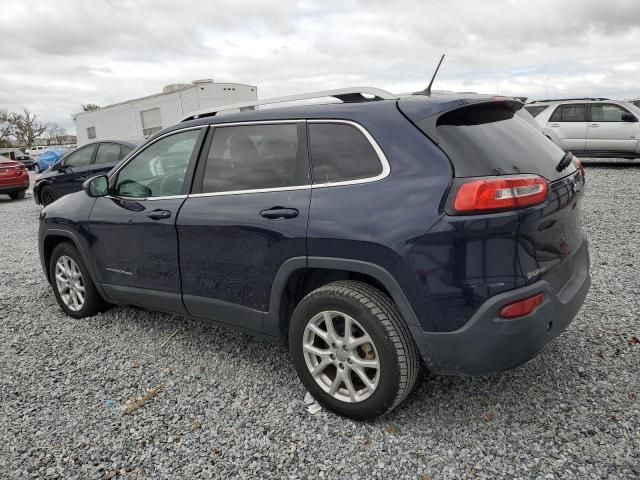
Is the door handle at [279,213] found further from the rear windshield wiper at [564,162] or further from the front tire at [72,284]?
the front tire at [72,284]

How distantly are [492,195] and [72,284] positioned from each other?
3613 mm

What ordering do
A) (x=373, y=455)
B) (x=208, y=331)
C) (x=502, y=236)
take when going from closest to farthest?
1. (x=502, y=236)
2. (x=373, y=455)
3. (x=208, y=331)

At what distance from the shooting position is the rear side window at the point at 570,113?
41.6ft

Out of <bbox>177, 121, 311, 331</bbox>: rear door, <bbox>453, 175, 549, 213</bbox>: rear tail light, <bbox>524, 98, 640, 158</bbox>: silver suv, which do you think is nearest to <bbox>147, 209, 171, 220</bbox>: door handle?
<bbox>177, 121, 311, 331</bbox>: rear door

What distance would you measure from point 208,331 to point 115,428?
126 centimetres

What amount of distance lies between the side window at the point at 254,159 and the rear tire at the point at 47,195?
338 inches

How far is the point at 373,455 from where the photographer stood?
7.98ft

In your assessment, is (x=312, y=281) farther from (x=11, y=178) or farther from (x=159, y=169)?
(x=11, y=178)

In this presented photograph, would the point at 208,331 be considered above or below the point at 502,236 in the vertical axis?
below

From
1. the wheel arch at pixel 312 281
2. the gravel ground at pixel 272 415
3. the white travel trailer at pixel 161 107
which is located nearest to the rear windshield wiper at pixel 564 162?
the wheel arch at pixel 312 281

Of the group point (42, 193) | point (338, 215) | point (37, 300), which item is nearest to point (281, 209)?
point (338, 215)

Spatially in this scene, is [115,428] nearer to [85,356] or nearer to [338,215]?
[85,356]

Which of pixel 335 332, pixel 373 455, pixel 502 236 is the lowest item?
pixel 373 455

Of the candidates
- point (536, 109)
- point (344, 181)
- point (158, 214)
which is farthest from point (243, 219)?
point (536, 109)
